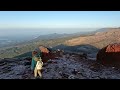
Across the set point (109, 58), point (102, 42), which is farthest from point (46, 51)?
point (102, 42)

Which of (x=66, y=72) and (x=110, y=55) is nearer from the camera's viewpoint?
(x=66, y=72)

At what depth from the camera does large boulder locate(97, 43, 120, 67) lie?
1691cm

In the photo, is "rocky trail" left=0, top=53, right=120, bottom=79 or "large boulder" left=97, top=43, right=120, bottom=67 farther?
"large boulder" left=97, top=43, right=120, bottom=67

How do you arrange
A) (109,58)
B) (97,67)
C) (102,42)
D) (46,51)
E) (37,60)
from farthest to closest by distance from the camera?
1. (102,42)
2. (46,51)
3. (109,58)
4. (97,67)
5. (37,60)

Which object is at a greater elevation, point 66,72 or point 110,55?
point 110,55

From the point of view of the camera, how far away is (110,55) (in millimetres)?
17500

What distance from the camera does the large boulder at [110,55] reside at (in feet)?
55.5

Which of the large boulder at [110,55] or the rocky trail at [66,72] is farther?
the large boulder at [110,55]
